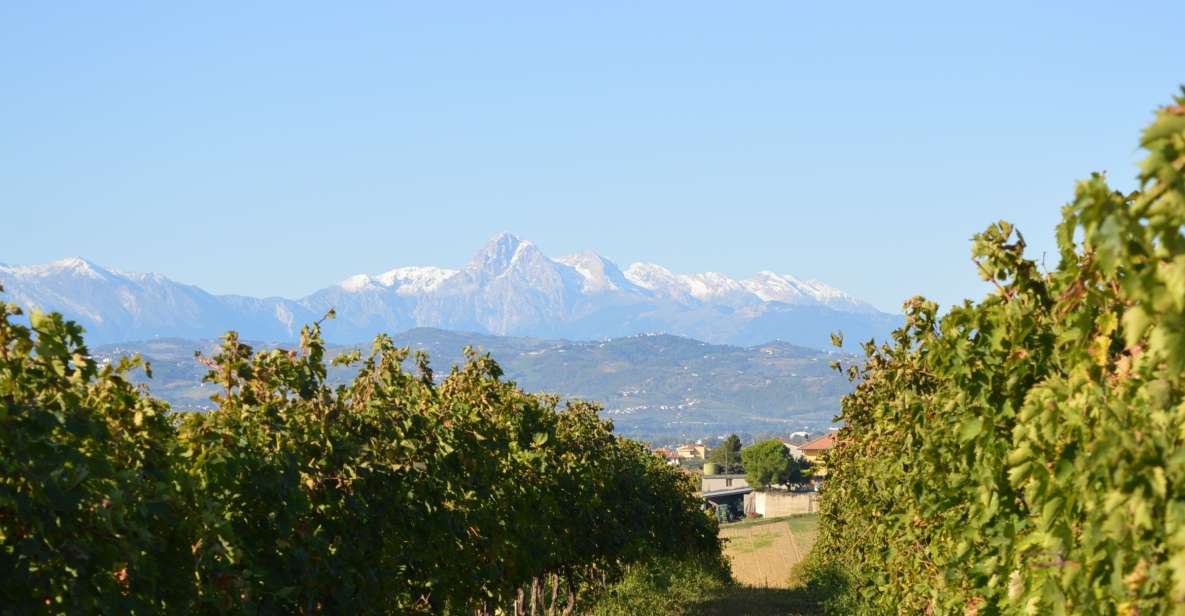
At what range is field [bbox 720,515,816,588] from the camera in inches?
2260

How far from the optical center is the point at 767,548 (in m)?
79.9

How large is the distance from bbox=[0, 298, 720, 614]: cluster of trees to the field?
3092 centimetres

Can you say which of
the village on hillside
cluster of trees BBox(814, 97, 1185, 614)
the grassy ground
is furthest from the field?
cluster of trees BBox(814, 97, 1185, 614)

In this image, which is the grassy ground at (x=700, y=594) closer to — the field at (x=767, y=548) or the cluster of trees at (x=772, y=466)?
the field at (x=767, y=548)

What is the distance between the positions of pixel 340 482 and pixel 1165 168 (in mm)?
7900

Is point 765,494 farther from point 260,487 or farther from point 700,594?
point 260,487

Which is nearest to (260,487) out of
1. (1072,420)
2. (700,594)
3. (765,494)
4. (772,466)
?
(1072,420)

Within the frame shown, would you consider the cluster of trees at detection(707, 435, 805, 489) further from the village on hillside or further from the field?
the field

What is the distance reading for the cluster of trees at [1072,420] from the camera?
3.58 m

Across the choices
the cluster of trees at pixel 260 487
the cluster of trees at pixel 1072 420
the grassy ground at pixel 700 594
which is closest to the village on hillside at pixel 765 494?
the grassy ground at pixel 700 594

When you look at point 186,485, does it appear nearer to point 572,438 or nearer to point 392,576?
point 392,576

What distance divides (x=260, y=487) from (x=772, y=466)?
159 metres

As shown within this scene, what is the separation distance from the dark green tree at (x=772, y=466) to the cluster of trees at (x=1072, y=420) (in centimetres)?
15334

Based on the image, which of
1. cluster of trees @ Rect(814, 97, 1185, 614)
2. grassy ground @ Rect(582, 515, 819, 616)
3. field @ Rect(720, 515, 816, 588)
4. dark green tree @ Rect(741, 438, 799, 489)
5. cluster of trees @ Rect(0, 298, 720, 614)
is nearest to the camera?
cluster of trees @ Rect(814, 97, 1185, 614)
